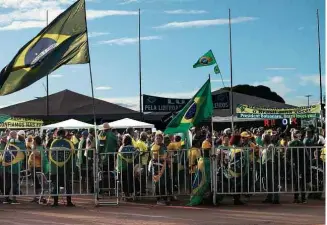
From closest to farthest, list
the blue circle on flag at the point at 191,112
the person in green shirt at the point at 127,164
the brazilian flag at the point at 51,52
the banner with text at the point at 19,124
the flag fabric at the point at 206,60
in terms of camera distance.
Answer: the brazilian flag at the point at 51,52 < the blue circle on flag at the point at 191,112 < the person in green shirt at the point at 127,164 < the flag fabric at the point at 206,60 < the banner with text at the point at 19,124

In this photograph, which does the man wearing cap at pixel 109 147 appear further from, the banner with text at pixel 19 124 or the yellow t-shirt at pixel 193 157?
the banner with text at pixel 19 124

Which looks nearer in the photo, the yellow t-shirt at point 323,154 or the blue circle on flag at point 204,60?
the yellow t-shirt at point 323,154

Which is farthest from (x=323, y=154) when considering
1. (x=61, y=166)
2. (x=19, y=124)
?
(x=19, y=124)

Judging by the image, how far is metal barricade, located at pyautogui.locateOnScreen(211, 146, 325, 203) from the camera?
12.2 metres

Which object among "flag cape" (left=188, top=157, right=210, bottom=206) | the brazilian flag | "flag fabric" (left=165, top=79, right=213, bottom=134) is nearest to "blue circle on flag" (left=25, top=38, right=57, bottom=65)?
the brazilian flag

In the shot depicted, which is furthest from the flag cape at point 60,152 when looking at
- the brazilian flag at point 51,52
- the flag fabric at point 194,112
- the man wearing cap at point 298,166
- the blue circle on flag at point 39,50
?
the man wearing cap at point 298,166

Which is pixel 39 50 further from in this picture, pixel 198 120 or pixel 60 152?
pixel 198 120

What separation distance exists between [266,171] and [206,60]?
684 centimetres

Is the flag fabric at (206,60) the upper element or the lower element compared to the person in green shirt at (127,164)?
upper

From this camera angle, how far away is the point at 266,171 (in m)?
12.2

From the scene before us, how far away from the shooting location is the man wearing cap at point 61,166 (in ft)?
40.3

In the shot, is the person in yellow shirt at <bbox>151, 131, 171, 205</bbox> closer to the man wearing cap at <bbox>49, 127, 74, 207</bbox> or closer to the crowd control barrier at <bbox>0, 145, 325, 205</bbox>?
the crowd control barrier at <bbox>0, 145, 325, 205</bbox>

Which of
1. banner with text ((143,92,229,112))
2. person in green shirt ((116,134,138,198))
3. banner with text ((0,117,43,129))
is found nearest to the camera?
person in green shirt ((116,134,138,198))

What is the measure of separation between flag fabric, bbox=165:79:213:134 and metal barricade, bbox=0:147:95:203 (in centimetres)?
202
